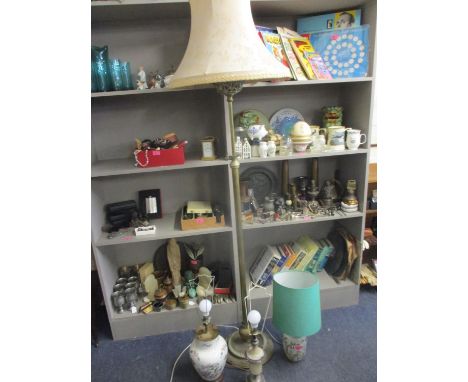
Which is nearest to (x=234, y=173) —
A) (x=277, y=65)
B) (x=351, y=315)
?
(x=277, y=65)

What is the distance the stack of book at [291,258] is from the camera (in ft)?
5.92

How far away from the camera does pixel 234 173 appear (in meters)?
1.32

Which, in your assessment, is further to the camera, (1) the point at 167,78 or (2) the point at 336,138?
(2) the point at 336,138

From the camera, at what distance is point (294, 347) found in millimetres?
1445

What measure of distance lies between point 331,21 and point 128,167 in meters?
1.29

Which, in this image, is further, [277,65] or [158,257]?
[158,257]

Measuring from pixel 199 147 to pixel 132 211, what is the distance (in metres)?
0.53

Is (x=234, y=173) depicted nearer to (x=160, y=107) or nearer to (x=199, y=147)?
(x=199, y=147)

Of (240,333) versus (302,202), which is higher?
(302,202)

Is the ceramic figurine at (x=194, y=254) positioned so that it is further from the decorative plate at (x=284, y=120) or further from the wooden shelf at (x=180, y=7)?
the wooden shelf at (x=180, y=7)

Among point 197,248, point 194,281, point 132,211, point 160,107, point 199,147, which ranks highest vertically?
point 160,107

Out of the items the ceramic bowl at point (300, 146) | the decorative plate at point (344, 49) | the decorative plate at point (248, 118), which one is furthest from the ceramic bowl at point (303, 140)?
the decorative plate at point (344, 49)

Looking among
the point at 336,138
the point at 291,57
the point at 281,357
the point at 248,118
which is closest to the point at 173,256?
the point at 281,357

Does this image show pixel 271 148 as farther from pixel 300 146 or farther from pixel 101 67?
pixel 101 67
